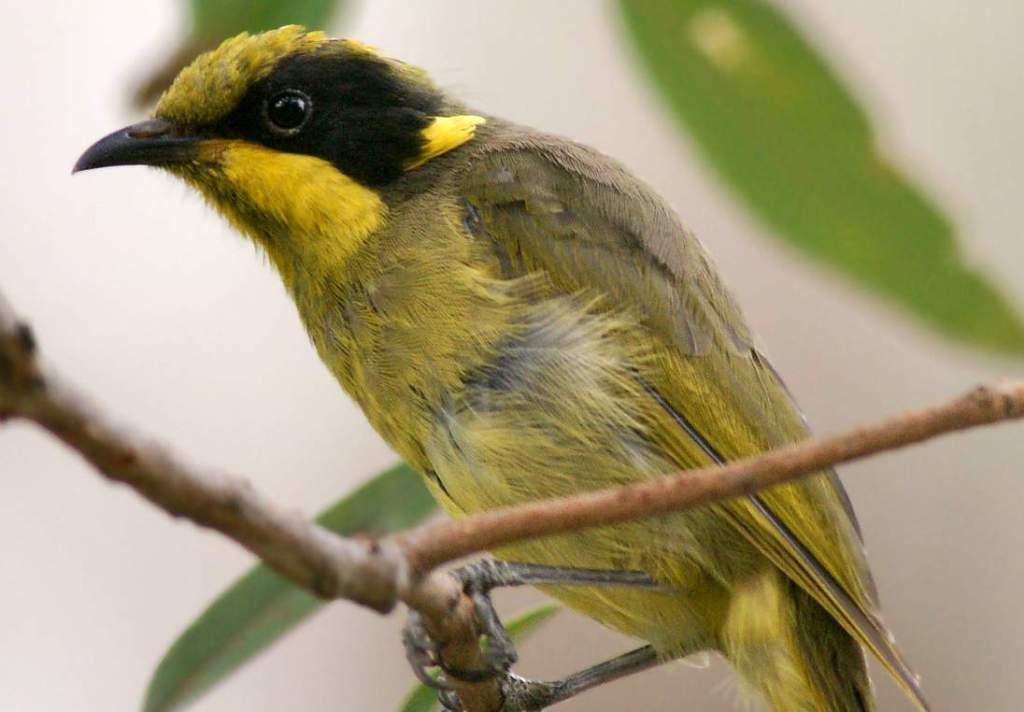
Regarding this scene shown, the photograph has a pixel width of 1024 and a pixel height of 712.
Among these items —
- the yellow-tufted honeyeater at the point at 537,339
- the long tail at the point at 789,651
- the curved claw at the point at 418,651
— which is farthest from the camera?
the long tail at the point at 789,651

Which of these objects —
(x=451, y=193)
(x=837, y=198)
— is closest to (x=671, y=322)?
(x=451, y=193)

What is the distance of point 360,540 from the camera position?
1.01m

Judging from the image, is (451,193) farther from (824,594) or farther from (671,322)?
(824,594)

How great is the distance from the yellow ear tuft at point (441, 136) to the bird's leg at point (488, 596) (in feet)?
2.31

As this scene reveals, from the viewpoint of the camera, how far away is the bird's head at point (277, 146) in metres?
2.31

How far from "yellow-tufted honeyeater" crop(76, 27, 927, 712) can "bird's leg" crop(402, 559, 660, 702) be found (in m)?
0.01

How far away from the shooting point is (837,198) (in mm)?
1485

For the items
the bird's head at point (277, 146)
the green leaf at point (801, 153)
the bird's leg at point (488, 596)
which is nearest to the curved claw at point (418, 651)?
the bird's leg at point (488, 596)

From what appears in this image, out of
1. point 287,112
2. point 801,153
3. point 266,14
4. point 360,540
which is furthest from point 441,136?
point 360,540

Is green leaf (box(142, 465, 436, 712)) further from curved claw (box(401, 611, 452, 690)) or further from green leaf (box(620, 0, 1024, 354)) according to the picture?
green leaf (box(620, 0, 1024, 354))

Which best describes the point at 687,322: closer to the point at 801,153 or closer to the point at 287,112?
the point at 287,112

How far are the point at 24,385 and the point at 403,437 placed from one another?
135 centimetres

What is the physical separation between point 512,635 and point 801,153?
103 centimetres

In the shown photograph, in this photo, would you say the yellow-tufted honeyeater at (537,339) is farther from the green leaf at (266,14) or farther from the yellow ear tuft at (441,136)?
the green leaf at (266,14)
